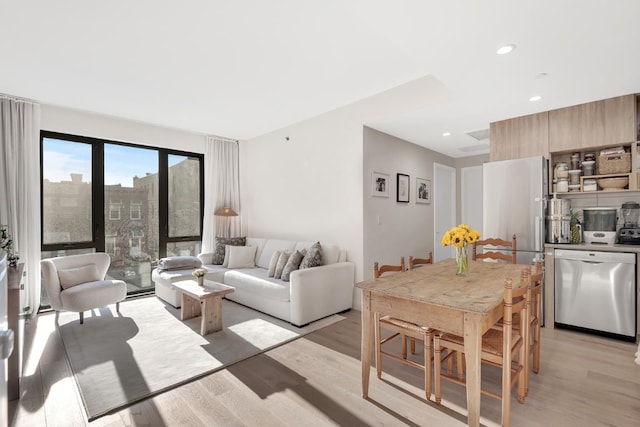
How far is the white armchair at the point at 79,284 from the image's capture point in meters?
3.41

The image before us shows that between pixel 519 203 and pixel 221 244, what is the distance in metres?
4.31

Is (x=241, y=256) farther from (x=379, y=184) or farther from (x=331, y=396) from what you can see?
(x=331, y=396)

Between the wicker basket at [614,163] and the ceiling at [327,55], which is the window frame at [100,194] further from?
the wicker basket at [614,163]

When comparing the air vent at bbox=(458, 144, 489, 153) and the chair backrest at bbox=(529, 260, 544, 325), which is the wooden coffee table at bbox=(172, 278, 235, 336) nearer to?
the chair backrest at bbox=(529, 260, 544, 325)

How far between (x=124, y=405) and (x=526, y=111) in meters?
4.64

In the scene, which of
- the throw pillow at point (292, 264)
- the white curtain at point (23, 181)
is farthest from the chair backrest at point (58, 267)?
the throw pillow at point (292, 264)

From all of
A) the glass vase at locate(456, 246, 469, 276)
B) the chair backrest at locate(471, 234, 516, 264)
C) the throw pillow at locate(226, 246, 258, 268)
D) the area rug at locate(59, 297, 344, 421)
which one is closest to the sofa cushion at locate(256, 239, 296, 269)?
the throw pillow at locate(226, 246, 258, 268)

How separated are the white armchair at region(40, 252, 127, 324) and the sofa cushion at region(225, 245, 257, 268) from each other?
4.93 feet

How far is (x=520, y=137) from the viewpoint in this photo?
3789 mm

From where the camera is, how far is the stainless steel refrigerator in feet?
11.4

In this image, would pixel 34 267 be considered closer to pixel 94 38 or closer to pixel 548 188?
pixel 94 38

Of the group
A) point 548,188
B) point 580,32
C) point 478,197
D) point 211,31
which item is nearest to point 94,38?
point 211,31

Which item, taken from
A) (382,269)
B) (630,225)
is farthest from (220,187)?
(630,225)

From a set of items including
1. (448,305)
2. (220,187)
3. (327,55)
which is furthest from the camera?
(220,187)
